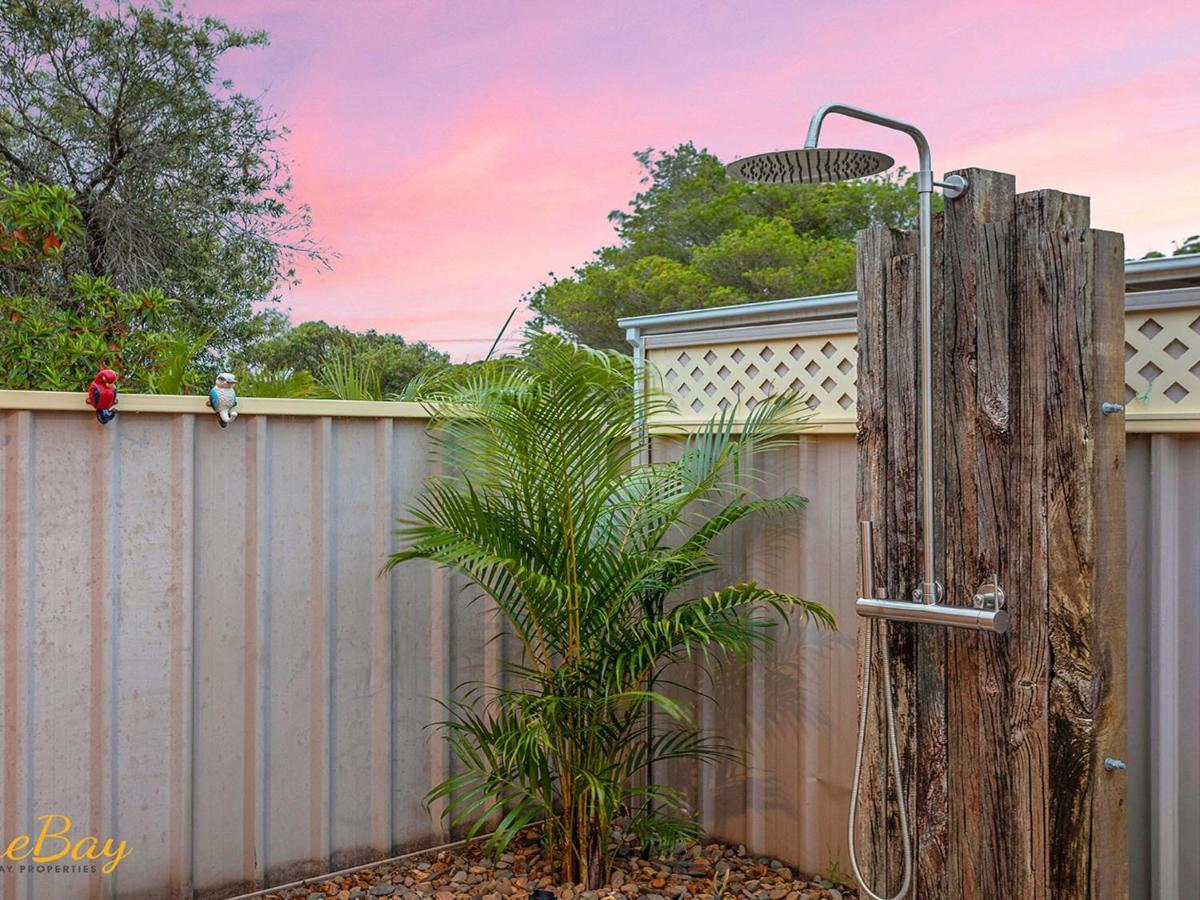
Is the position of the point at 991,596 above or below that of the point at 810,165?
below

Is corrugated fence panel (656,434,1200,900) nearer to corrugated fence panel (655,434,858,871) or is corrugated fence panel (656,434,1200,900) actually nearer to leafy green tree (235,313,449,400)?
corrugated fence panel (655,434,858,871)

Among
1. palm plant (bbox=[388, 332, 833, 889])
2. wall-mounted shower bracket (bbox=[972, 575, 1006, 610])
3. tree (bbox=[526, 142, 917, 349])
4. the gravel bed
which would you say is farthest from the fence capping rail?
tree (bbox=[526, 142, 917, 349])

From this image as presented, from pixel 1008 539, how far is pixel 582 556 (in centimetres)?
119

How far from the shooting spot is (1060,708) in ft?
6.79

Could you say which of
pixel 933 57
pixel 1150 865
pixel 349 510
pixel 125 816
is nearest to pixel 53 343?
pixel 349 510

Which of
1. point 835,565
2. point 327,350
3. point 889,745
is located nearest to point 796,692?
point 835,565

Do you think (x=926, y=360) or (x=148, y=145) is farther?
(x=148, y=145)

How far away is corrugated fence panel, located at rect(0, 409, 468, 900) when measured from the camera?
2.63 m

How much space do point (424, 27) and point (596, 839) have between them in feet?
29.2

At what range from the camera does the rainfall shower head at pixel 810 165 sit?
6.91 ft

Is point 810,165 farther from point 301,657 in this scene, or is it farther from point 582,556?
point 301,657

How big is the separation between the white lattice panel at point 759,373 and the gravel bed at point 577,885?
134cm

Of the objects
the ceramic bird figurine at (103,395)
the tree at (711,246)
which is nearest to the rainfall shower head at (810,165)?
the ceramic bird figurine at (103,395)

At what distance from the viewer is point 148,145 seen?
30.6ft
